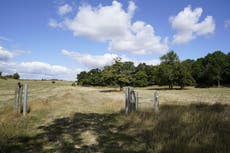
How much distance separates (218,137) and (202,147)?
0.91 m

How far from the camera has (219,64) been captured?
66.5 metres

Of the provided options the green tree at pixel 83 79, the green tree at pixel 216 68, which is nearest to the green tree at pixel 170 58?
the green tree at pixel 216 68

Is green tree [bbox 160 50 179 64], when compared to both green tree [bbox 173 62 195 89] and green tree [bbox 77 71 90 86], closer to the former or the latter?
green tree [bbox 173 62 195 89]

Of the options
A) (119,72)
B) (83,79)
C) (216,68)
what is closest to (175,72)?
(216,68)

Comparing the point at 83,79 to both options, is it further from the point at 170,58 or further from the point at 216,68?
the point at 216,68

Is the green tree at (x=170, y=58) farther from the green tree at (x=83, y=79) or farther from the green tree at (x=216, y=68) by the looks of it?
the green tree at (x=83, y=79)

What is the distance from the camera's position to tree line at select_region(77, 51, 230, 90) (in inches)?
1796

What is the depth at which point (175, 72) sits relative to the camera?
189 feet

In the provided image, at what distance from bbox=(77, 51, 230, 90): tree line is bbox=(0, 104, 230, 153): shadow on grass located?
35.6 meters

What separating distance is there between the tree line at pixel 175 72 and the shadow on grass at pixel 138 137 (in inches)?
1402

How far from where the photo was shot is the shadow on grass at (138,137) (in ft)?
17.8

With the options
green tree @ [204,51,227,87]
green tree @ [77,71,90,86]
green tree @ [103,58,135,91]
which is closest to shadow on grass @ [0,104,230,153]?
green tree @ [103,58,135,91]

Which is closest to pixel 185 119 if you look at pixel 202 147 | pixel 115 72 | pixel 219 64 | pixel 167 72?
pixel 202 147

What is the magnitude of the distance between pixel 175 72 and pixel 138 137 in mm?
52926
